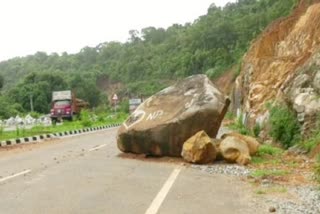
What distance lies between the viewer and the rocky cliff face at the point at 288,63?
16.5 m

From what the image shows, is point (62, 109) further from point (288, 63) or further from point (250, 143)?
point (250, 143)

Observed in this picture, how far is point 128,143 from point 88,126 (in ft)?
77.5

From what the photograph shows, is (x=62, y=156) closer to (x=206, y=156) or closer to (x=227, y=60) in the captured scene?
(x=206, y=156)

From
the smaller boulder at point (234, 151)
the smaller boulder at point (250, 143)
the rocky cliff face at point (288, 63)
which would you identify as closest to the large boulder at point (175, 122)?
the smaller boulder at point (250, 143)

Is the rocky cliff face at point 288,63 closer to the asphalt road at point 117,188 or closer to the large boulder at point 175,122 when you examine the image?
the large boulder at point 175,122

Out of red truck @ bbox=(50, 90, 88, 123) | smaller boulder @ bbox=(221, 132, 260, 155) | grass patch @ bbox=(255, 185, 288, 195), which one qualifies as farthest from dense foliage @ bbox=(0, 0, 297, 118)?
grass patch @ bbox=(255, 185, 288, 195)

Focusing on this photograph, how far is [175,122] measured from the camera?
546 inches

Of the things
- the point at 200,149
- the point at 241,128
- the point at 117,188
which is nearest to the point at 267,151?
the point at 200,149

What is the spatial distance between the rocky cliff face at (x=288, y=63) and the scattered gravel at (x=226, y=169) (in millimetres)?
3681

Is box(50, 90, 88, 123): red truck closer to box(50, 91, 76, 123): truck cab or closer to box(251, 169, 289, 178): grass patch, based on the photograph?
box(50, 91, 76, 123): truck cab

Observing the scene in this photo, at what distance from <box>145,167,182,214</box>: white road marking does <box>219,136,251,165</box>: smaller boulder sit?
5.63 feet

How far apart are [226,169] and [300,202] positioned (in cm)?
395

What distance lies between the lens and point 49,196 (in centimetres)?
835

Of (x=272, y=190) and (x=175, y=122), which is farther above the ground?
(x=175, y=122)
